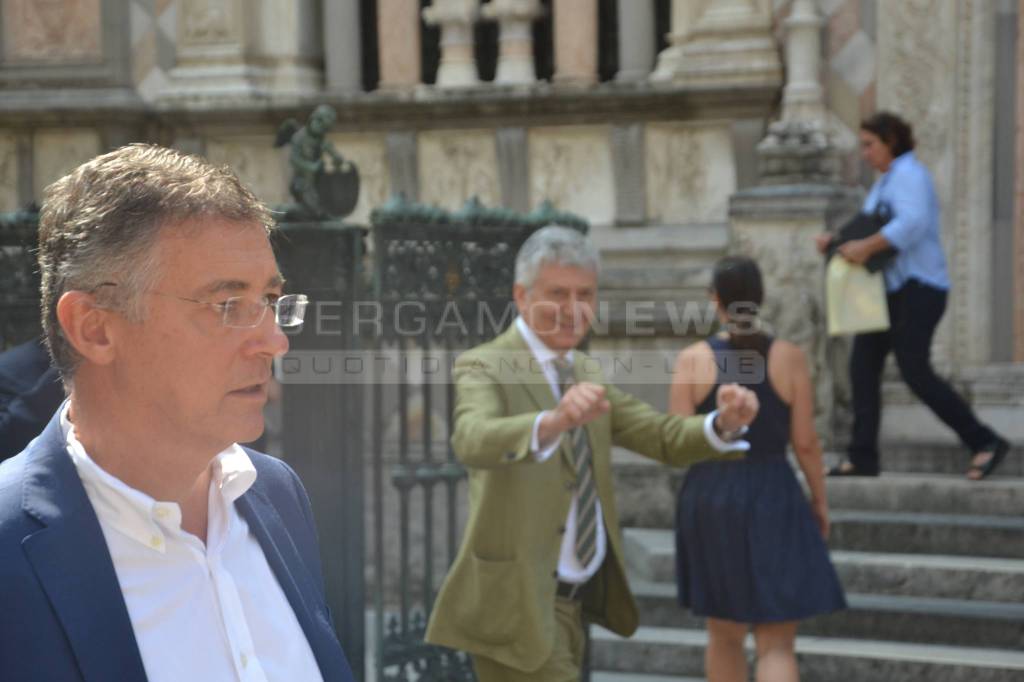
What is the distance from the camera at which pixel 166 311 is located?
2281 mm

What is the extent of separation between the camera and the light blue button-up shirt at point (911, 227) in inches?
301

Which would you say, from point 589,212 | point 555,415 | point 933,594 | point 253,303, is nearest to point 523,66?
point 589,212

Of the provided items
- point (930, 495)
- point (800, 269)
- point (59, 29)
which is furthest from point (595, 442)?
point (59, 29)

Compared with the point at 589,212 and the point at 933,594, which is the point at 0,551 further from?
the point at 589,212

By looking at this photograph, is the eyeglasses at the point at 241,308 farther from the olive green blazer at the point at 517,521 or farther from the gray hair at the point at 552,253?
the gray hair at the point at 552,253

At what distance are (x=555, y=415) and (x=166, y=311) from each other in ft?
7.36

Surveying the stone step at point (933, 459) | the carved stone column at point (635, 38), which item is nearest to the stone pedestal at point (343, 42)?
the carved stone column at point (635, 38)

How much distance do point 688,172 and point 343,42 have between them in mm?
2542

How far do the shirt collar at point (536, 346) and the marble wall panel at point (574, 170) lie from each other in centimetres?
491

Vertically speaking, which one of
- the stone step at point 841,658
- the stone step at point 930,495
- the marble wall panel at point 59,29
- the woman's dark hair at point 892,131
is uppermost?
the marble wall panel at point 59,29

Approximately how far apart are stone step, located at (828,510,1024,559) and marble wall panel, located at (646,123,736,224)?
2.63 metres

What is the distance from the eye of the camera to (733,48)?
9.43 meters

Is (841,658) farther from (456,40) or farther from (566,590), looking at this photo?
(456,40)

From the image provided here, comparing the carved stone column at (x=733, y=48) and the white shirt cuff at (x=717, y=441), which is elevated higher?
the carved stone column at (x=733, y=48)
